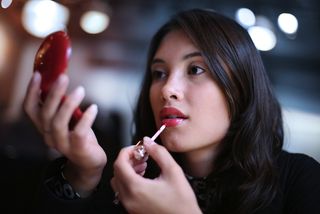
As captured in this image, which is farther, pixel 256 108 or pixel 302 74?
pixel 302 74

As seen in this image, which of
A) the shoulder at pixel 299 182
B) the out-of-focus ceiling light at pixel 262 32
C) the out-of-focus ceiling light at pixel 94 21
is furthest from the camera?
the out-of-focus ceiling light at pixel 94 21

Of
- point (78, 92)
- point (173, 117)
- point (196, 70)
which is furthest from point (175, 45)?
point (78, 92)

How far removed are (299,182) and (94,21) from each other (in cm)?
147

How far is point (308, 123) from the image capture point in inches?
61.3

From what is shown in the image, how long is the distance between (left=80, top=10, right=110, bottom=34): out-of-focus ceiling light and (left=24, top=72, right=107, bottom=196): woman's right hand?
132 cm

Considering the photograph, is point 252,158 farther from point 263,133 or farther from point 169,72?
point 169,72

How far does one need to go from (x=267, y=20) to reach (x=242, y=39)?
0.72 meters

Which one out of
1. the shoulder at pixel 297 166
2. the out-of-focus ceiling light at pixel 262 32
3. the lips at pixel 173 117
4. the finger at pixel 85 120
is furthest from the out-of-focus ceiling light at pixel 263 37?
the finger at pixel 85 120

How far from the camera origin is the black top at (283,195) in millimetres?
579

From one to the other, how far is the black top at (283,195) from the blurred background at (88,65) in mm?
569

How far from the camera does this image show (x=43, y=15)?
139cm

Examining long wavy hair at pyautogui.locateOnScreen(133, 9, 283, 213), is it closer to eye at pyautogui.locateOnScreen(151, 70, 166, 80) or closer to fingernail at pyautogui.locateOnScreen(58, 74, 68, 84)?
eye at pyautogui.locateOnScreen(151, 70, 166, 80)

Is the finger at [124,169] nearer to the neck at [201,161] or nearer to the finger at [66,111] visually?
the finger at [66,111]

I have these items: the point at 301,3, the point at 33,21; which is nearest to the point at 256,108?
the point at 301,3
